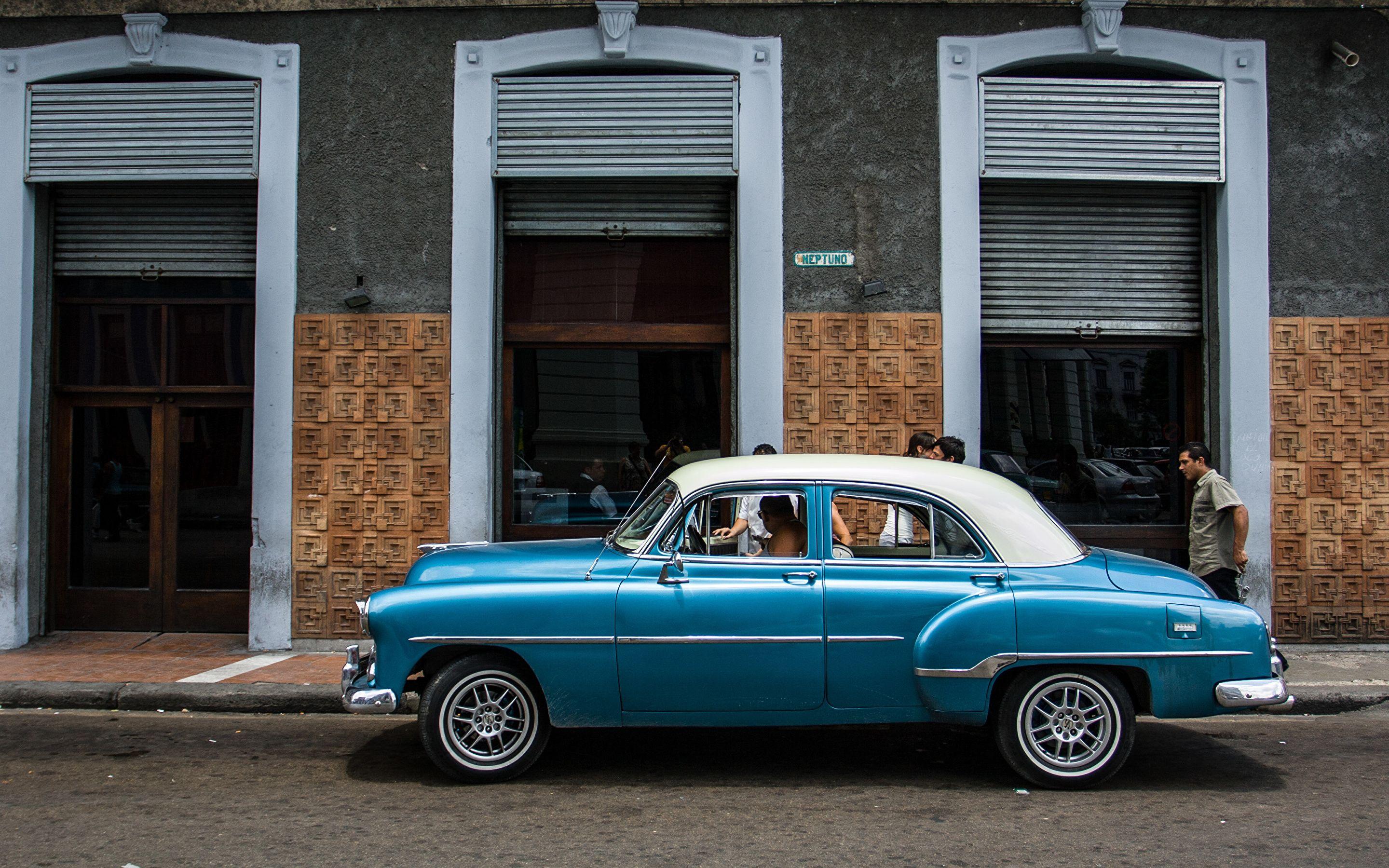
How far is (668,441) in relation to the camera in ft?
31.0

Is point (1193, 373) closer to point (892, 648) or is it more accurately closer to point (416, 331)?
point (892, 648)

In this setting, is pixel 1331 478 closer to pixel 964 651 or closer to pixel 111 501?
pixel 964 651

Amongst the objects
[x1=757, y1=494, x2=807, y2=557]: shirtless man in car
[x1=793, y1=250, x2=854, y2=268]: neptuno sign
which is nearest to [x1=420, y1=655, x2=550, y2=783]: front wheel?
[x1=757, y1=494, x2=807, y2=557]: shirtless man in car

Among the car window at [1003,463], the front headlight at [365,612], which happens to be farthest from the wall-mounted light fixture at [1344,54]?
the front headlight at [365,612]

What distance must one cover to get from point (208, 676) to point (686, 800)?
4.41 m

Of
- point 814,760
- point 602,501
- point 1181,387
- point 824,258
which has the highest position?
point 824,258

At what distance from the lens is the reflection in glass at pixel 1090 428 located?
9.35 meters

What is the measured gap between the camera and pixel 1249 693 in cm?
509

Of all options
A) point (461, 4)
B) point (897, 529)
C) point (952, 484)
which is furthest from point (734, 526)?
point (461, 4)

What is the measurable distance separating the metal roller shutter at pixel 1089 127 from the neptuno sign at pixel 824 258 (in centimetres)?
142

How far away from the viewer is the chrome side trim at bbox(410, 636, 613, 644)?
5.23 metres

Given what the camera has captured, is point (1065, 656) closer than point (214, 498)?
Yes

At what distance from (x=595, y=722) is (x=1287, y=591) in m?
6.56

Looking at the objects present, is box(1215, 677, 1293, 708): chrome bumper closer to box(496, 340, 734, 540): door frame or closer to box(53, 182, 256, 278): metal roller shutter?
box(496, 340, 734, 540): door frame
